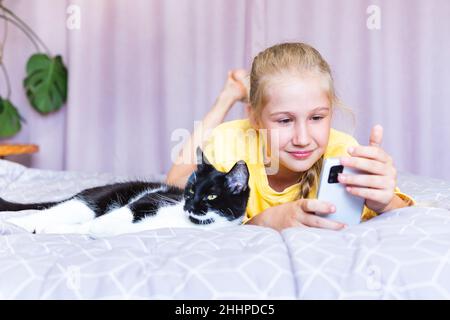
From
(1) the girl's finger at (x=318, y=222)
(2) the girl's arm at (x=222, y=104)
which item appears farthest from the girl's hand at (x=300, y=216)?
(2) the girl's arm at (x=222, y=104)

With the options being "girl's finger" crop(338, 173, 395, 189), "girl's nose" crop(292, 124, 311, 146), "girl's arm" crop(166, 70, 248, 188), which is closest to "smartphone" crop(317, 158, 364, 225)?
"girl's finger" crop(338, 173, 395, 189)

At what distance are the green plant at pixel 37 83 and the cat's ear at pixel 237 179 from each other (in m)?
2.04

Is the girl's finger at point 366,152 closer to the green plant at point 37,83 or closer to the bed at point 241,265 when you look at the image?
the bed at point 241,265

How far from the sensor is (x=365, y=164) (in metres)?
0.82

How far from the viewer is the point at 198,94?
8.53 ft

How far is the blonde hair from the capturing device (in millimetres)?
1053

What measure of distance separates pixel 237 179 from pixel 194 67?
5.64 feet

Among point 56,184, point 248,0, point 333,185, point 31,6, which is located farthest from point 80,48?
point 333,185

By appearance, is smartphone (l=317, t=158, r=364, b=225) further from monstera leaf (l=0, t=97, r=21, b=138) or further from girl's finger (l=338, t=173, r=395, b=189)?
monstera leaf (l=0, t=97, r=21, b=138)

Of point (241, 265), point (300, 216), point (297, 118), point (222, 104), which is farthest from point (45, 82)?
point (241, 265)

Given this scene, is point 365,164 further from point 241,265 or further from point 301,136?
point 241,265

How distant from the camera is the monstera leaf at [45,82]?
2.69 m
